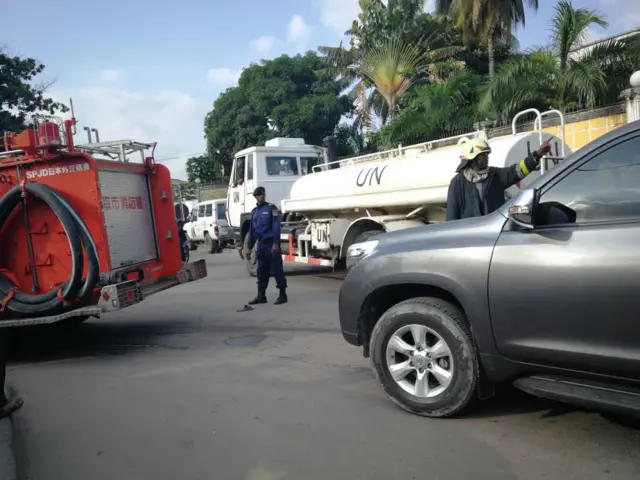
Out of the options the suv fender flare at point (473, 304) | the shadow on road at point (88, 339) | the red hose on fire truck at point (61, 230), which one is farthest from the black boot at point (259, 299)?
the suv fender flare at point (473, 304)

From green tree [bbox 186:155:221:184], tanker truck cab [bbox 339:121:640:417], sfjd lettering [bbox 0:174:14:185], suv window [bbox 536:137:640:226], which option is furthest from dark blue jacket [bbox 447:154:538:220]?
green tree [bbox 186:155:221:184]

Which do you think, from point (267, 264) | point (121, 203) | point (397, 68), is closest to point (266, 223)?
point (267, 264)

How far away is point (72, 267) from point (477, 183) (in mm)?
4245

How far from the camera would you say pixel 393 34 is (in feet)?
70.1

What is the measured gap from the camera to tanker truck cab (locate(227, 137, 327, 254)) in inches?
498

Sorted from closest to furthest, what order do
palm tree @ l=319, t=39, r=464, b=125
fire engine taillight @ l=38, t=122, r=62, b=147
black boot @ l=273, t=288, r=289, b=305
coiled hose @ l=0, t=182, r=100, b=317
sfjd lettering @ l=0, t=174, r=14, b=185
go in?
coiled hose @ l=0, t=182, r=100, b=317 < fire engine taillight @ l=38, t=122, r=62, b=147 < sfjd lettering @ l=0, t=174, r=14, b=185 < black boot @ l=273, t=288, r=289, b=305 < palm tree @ l=319, t=39, r=464, b=125

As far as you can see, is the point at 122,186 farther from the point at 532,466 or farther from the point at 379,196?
the point at 532,466

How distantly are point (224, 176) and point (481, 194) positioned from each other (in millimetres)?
30499

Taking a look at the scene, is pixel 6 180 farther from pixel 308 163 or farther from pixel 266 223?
pixel 308 163

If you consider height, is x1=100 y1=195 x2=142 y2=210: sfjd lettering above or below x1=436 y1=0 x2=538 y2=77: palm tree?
below

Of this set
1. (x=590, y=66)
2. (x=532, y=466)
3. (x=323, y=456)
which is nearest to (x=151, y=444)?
(x=323, y=456)

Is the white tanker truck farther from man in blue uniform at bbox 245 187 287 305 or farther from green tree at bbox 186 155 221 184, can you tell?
green tree at bbox 186 155 221 184

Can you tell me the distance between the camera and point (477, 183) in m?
4.93

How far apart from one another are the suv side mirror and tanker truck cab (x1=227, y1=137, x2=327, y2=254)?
923 centimetres
